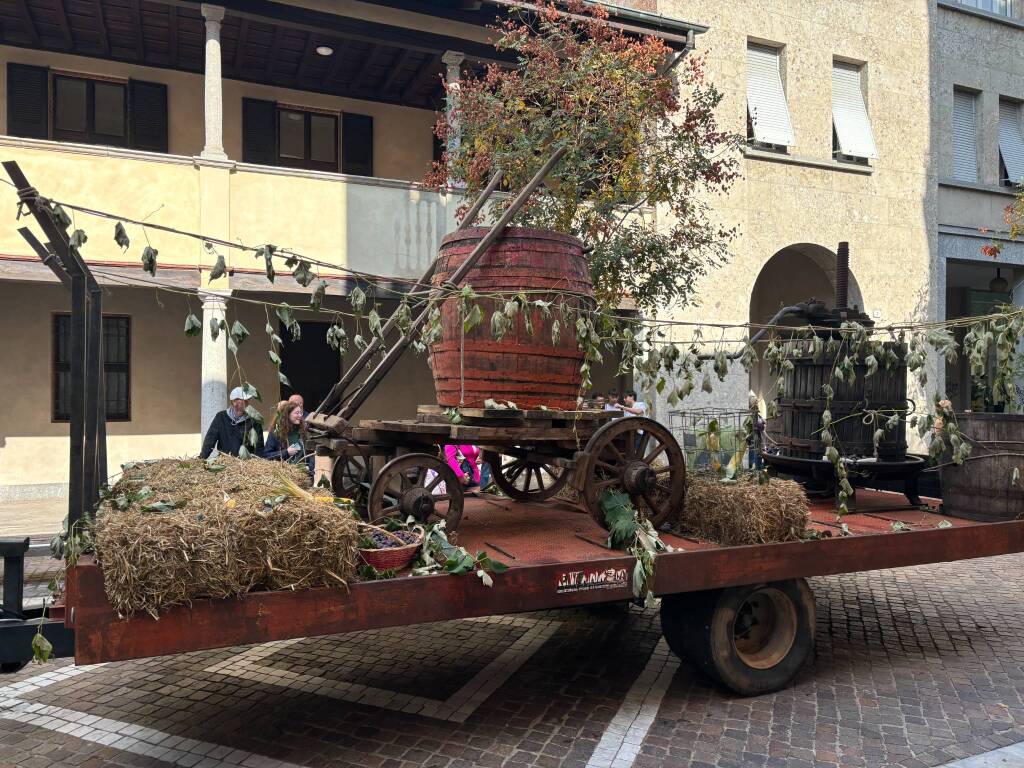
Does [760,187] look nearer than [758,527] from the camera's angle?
No

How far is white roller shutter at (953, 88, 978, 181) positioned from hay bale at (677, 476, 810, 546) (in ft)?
52.3

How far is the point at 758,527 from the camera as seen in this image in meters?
4.96

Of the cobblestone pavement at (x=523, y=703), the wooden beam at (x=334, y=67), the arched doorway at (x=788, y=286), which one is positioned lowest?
the cobblestone pavement at (x=523, y=703)

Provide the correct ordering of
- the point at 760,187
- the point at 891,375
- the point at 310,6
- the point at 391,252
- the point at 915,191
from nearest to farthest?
the point at 891,375 → the point at 310,6 → the point at 391,252 → the point at 760,187 → the point at 915,191

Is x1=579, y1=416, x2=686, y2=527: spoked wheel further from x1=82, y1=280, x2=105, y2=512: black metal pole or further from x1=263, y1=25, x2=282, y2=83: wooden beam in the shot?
x1=263, y1=25, x2=282, y2=83: wooden beam

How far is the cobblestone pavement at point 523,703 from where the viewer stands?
432 cm

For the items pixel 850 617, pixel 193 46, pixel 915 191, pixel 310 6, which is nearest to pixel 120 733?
pixel 850 617

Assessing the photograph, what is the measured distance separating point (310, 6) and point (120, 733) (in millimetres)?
9906

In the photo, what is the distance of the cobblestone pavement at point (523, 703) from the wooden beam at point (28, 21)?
10.1 meters

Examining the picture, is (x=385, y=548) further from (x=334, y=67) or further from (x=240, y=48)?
(x=334, y=67)

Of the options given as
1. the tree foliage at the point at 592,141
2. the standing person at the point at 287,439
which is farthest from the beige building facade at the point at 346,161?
the standing person at the point at 287,439

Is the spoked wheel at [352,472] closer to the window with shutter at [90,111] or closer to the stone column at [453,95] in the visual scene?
the stone column at [453,95]

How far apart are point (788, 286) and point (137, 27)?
13.8m

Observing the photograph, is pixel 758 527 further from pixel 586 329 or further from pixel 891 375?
pixel 891 375
